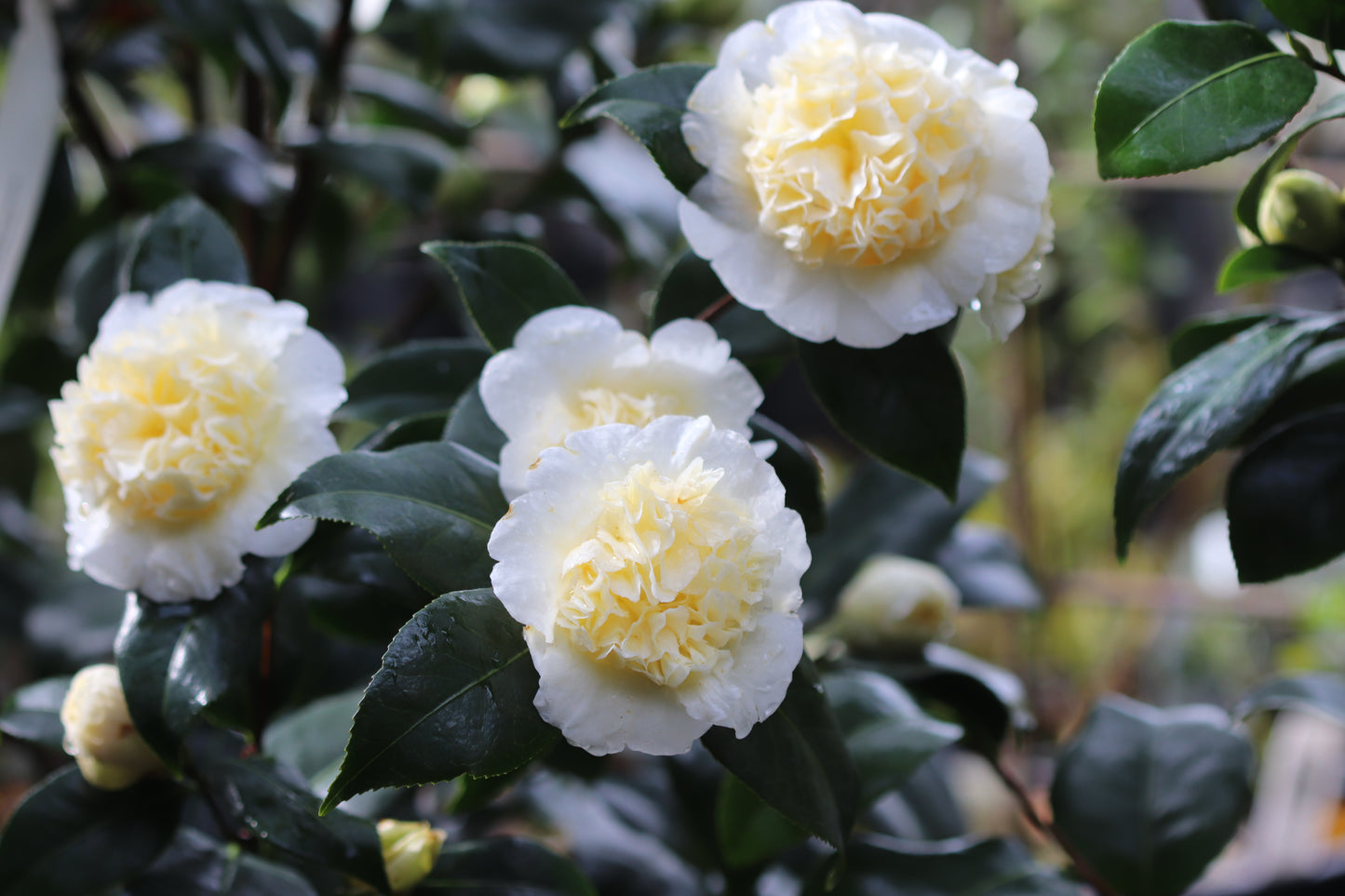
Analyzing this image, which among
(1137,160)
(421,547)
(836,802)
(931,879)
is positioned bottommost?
(931,879)

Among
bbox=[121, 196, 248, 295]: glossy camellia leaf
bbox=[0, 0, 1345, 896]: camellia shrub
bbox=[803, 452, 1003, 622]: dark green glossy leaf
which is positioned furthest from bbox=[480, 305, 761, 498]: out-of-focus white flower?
bbox=[803, 452, 1003, 622]: dark green glossy leaf

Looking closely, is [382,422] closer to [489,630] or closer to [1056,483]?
[489,630]

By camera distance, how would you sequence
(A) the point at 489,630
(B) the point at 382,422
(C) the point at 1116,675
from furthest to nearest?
1. (C) the point at 1116,675
2. (B) the point at 382,422
3. (A) the point at 489,630

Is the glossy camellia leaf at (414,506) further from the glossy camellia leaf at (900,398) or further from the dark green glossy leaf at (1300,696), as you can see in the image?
the dark green glossy leaf at (1300,696)

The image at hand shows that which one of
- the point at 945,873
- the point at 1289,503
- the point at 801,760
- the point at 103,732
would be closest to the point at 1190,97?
the point at 1289,503

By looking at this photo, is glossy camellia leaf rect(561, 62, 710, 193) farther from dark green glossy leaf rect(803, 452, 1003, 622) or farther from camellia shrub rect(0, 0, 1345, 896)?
dark green glossy leaf rect(803, 452, 1003, 622)

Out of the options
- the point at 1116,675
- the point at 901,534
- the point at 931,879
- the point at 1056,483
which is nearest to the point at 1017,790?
the point at 931,879

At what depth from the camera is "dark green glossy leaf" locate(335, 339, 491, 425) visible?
0.60 meters

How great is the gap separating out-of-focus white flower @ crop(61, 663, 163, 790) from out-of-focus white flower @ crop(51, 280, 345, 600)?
0.07m

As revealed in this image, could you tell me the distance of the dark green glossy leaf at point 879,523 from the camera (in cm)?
80

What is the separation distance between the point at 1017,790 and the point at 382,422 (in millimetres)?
476

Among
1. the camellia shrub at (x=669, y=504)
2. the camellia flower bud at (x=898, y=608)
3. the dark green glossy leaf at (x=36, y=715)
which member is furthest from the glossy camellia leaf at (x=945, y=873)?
the dark green glossy leaf at (x=36, y=715)


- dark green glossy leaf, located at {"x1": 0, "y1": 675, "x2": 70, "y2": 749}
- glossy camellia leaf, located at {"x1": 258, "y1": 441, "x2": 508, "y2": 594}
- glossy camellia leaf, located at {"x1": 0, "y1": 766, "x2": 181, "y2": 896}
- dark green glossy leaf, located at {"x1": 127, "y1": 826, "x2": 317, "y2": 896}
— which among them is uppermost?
glossy camellia leaf, located at {"x1": 258, "y1": 441, "x2": 508, "y2": 594}

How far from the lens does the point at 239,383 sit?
18.7 inches
